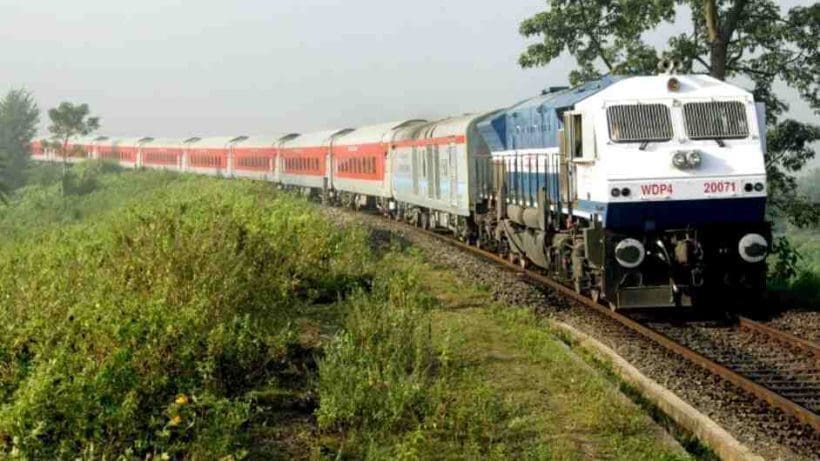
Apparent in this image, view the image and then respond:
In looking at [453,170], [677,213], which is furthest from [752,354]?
[453,170]

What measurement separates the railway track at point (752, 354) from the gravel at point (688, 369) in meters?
0.11

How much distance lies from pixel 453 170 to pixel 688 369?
44.4 ft

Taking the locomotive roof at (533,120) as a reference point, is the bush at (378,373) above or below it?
below

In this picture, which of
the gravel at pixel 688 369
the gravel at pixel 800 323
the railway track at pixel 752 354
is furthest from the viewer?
the gravel at pixel 800 323

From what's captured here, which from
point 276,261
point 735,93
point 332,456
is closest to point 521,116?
point 735,93

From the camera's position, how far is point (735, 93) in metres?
13.3

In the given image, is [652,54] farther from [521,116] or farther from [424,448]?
[424,448]

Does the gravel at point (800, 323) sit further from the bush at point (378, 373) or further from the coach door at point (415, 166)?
the coach door at point (415, 166)

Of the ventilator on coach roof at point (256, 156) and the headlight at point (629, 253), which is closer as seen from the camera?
the headlight at point (629, 253)

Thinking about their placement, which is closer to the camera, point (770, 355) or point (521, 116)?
point (770, 355)

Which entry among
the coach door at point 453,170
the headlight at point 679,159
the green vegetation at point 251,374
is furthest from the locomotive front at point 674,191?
the coach door at point 453,170

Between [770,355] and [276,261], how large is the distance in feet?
20.9

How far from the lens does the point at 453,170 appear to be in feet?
77.2

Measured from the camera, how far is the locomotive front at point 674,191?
12.8 metres
